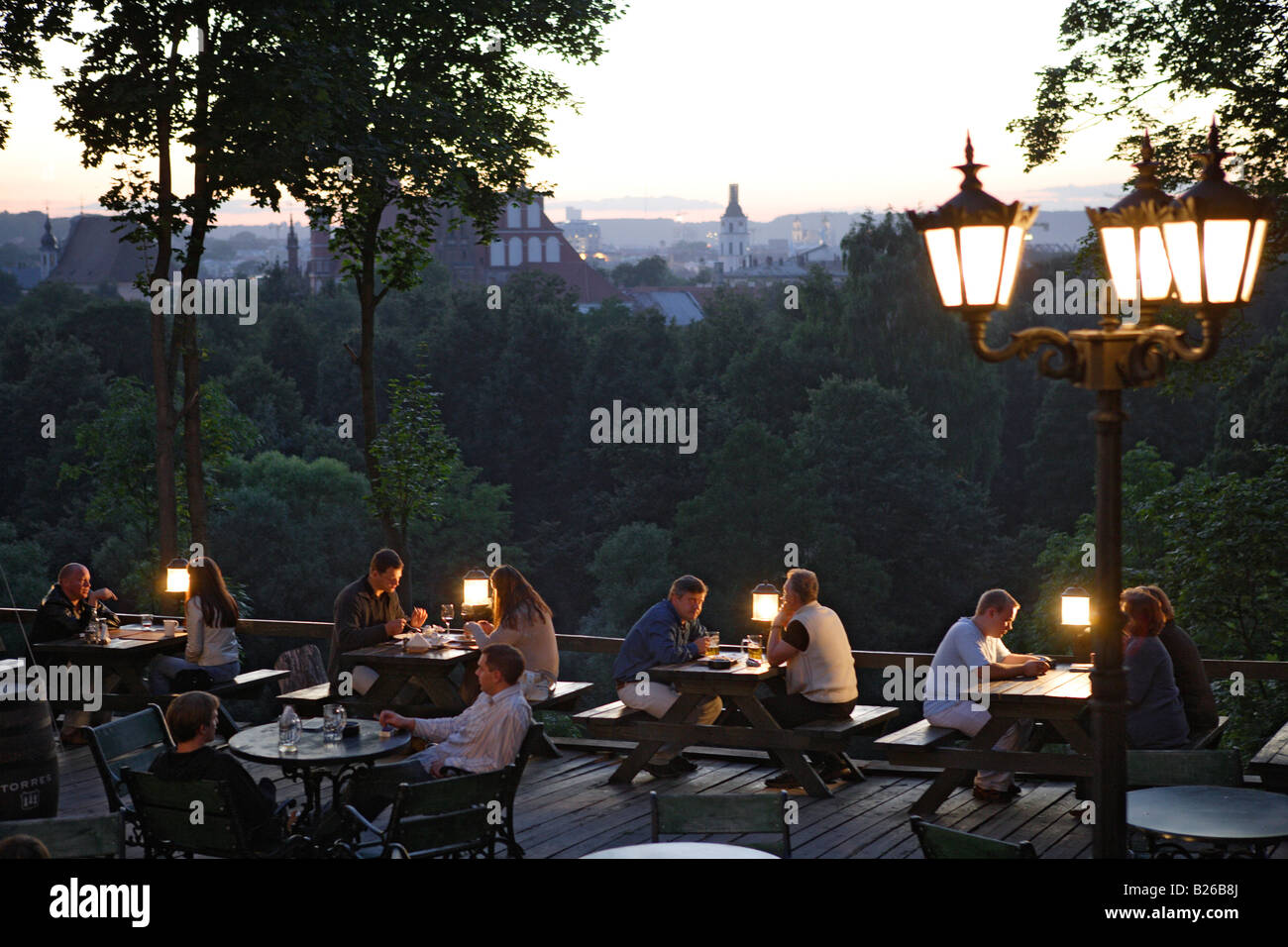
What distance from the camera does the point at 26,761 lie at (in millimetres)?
6809

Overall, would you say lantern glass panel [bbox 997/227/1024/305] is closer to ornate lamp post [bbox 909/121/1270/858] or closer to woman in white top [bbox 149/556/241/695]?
ornate lamp post [bbox 909/121/1270/858]

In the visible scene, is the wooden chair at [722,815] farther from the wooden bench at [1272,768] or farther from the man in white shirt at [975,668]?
the wooden bench at [1272,768]

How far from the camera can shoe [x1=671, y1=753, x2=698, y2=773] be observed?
28.5 feet

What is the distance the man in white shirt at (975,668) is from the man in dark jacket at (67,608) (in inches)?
225

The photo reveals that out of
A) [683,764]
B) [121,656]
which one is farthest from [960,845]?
[121,656]

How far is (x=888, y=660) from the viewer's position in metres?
8.80

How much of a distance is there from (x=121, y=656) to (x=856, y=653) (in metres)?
5.00

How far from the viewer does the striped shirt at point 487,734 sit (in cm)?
652

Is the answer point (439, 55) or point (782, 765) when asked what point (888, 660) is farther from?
point (439, 55)

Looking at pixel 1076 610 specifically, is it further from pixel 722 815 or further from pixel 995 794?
pixel 722 815

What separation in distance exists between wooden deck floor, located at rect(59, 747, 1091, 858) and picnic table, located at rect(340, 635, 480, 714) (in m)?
0.73

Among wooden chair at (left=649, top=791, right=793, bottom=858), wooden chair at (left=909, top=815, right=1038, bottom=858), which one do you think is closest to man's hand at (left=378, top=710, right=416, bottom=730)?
wooden chair at (left=649, top=791, right=793, bottom=858)

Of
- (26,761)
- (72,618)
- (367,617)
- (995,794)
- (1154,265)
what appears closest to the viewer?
(1154,265)
